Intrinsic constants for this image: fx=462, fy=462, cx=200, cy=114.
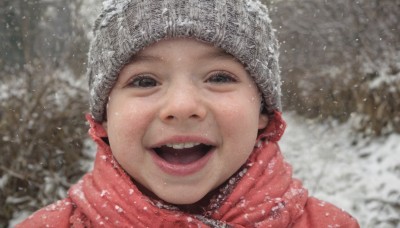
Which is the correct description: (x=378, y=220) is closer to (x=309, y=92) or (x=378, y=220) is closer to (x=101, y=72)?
(x=309, y=92)

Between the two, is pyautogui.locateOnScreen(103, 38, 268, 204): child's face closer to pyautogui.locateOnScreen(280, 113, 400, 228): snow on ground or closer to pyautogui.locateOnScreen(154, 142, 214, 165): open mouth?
pyautogui.locateOnScreen(154, 142, 214, 165): open mouth

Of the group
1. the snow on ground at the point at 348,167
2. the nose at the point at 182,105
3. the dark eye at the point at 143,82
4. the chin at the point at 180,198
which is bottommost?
the chin at the point at 180,198

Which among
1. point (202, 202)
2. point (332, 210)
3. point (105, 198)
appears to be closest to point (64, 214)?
point (105, 198)

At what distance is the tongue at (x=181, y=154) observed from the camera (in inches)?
67.4

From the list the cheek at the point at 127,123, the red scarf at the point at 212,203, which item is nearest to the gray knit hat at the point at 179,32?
the cheek at the point at 127,123

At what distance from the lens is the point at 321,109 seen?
19.4 feet

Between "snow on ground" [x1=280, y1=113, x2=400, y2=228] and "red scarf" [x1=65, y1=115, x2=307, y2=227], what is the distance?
9.13 feet

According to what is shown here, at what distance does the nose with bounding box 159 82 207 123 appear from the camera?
153cm

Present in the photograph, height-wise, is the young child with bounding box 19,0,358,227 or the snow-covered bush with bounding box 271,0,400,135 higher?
the snow-covered bush with bounding box 271,0,400,135

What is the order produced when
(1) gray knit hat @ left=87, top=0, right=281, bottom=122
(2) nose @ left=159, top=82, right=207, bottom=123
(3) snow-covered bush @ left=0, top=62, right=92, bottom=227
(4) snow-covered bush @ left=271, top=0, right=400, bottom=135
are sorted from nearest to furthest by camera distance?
(2) nose @ left=159, top=82, right=207, bottom=123 < (1) gray knit hat @ left=87, top=0, right=281, bottom=122 < (3) snow-covered bush @ left=0, top=62, right=92, bottom=227 < (4) snow-covered bush @ left=271, top=0, right=400, bottom=135

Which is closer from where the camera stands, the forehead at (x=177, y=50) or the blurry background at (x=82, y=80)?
the forehead at (x=177, y=50)

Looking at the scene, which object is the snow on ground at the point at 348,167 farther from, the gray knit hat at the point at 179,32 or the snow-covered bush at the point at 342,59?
the gray knit hat at the point at 179,32

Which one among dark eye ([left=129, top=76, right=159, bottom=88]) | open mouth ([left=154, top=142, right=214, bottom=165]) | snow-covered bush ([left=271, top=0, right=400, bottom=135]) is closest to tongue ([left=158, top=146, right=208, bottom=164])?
open mouth ([left=154, top=142, right=214, bottom=165])

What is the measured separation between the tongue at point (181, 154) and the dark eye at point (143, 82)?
24 centimetres
